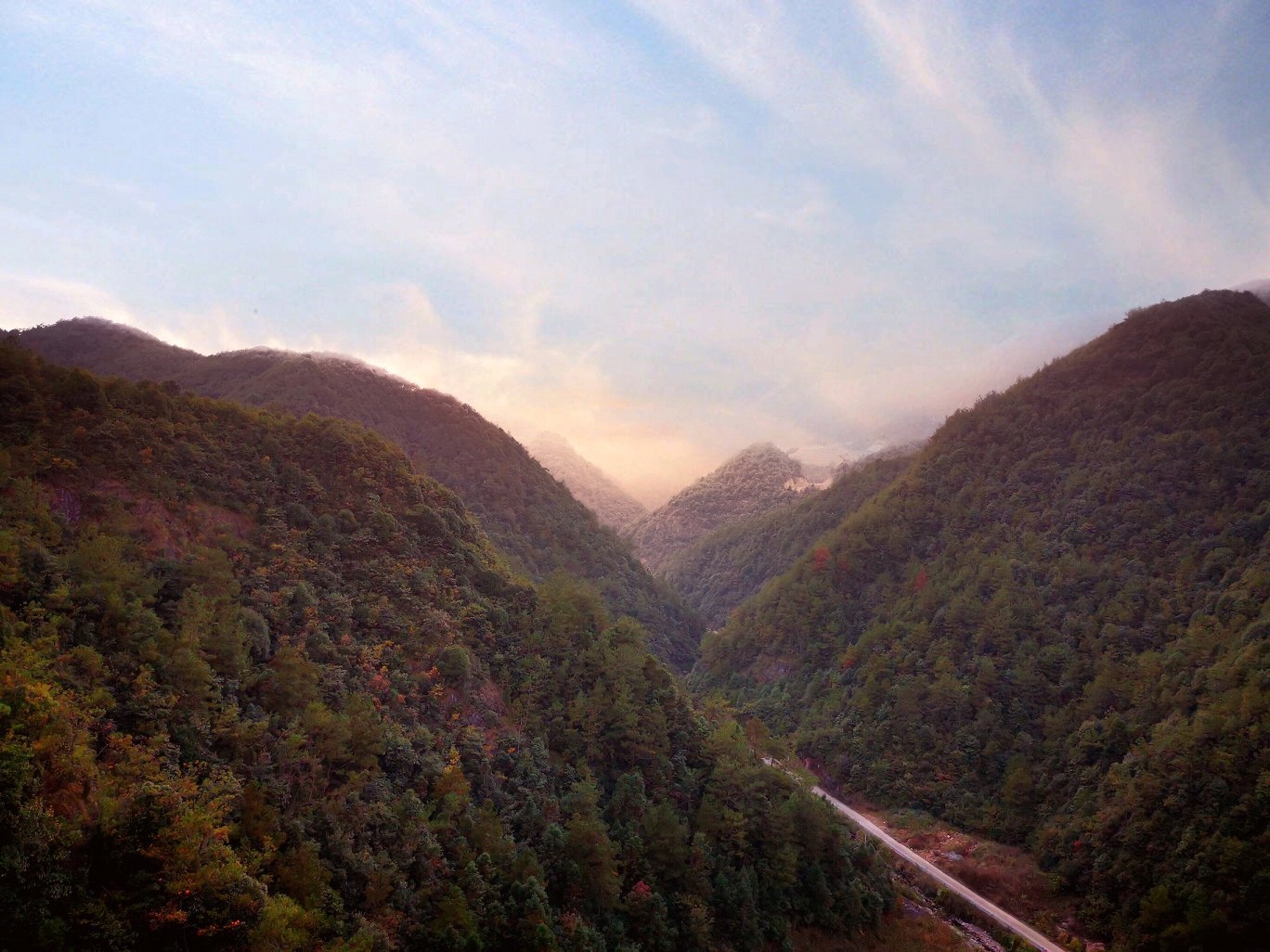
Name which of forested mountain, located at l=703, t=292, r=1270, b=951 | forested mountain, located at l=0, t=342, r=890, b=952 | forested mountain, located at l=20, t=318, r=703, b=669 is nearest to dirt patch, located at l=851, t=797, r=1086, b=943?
forested mountain, located at l=703, t=292, r=1270, b=951

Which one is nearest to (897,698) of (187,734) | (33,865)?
(187,734)

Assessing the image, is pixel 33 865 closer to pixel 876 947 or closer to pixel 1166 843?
pixel 876 947

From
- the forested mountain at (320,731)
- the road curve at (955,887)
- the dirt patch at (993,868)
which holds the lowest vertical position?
the road curve at (955,887)

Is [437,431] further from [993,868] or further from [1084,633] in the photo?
[1084,633]

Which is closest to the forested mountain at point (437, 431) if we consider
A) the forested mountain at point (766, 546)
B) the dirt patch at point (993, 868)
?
the forested mountain at point (766, 546)

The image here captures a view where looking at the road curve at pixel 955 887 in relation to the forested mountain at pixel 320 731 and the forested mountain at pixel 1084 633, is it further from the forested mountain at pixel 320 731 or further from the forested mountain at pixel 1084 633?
the forested mountain at pixel 320 731

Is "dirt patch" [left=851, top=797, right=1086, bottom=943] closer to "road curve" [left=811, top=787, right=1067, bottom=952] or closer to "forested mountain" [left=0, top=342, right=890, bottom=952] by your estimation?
"road curve" [left=811, top=787, right=1067, bottom=952]
